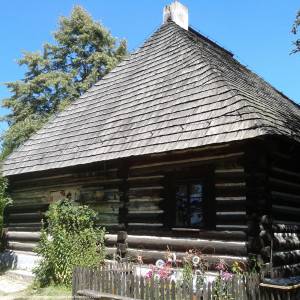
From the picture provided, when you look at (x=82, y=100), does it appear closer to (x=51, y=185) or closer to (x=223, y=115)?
(x=51, y=185)

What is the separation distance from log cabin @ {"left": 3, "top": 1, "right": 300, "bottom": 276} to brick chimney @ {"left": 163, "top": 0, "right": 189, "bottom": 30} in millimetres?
1313

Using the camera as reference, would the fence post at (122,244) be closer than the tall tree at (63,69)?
Yes

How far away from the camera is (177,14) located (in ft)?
43.4

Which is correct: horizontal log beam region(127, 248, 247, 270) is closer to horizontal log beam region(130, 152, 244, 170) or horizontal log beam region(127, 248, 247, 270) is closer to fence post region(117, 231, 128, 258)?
fence post region(117, 231, 128, 258)

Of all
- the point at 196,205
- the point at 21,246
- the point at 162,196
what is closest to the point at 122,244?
the point at 162,196

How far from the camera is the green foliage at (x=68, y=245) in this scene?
852 cm

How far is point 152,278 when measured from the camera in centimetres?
585

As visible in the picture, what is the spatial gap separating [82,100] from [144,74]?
8.58ft

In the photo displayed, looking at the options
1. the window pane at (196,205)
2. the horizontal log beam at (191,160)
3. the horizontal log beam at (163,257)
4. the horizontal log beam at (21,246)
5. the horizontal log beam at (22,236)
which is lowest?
the horizontal log beam at (163,257)

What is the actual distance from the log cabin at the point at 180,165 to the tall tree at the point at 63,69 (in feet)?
48.0

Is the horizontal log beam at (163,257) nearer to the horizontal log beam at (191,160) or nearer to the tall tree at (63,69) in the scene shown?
the horizontal log beam at (191,160)

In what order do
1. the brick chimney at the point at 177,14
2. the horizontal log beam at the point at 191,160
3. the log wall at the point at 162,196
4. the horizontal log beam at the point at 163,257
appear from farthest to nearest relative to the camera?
the brick chimney at the point at 177,14 → the horizontal log beam at the point at 191,160 → the log wall at the point at 162,196 → the horizontal log beam at the point at 163,257

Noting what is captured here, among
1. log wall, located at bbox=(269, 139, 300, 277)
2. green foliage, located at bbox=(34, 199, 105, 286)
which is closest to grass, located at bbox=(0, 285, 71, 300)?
green foliage, located at bbox=(34, 199, 105, 286)

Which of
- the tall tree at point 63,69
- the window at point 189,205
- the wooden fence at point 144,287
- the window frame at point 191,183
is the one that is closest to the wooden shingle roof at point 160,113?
the window frame at point 191,183
